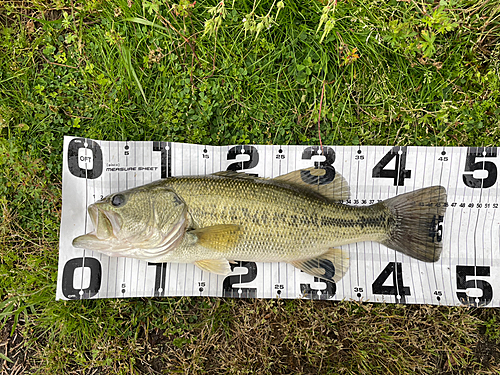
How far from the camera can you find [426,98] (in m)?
3.07

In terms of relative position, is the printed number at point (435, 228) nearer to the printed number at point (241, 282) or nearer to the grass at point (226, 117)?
the grass at point (226, 117)

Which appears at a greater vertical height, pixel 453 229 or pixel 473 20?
pixel 473 20

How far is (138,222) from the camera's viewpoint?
2.53 m

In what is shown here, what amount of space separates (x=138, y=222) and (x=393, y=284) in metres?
2.41

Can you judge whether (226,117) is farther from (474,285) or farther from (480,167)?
(474,285)

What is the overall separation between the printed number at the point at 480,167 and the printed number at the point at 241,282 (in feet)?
7.28

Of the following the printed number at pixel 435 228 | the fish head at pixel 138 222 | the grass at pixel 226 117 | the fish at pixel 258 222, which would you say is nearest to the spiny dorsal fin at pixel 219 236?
the fish at pixel 258 222

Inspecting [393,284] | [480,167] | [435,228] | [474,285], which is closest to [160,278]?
[393,284]

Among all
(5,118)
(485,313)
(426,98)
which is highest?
(426,98)

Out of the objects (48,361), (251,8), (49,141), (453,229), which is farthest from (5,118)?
(453,229)

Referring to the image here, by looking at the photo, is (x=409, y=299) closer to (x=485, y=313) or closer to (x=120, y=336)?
(x=485, y=313)

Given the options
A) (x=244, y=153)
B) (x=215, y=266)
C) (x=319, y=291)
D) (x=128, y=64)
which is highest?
(x=128, y=64)

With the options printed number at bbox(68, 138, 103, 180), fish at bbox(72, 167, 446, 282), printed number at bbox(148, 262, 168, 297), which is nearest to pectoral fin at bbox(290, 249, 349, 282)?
fish at bbox(72, 167, 446, 282)

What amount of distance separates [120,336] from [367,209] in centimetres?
263
